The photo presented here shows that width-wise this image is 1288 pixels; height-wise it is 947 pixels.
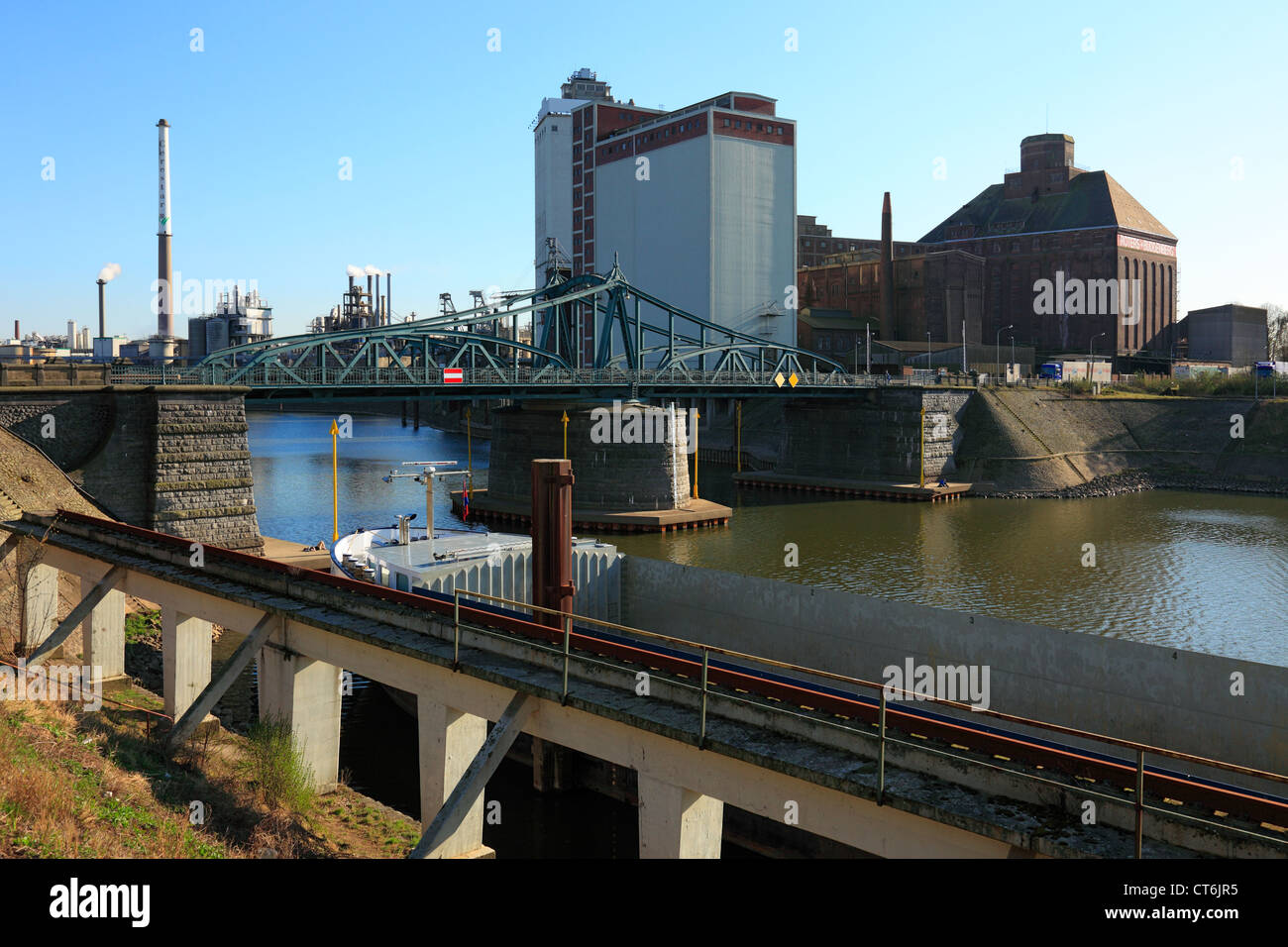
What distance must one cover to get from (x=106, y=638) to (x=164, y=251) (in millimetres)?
48018

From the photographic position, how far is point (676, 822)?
11883 mm

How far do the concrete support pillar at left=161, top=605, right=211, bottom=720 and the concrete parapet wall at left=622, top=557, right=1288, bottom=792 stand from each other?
1124 cm

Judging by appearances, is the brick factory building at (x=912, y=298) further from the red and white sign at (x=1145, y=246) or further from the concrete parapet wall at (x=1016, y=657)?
the concrete parapet wall at (x=1016, y=657)

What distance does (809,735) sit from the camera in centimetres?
1142

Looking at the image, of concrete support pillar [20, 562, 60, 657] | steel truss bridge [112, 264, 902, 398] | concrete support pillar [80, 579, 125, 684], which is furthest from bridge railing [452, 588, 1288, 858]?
steel truss bridge [112, 264, 902, 398]

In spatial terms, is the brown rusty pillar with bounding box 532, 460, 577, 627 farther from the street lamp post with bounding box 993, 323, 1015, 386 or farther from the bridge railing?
the street lamp post with bounding box 993, 323, 1015, 386

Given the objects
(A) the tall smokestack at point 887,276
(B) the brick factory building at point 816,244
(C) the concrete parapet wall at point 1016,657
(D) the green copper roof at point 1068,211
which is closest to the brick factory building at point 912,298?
(A) the tall smokestack at point 887,276

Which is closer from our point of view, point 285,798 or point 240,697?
point 285,798

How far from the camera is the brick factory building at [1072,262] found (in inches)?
4427

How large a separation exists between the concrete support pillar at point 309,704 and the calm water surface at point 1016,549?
78.2 feet
